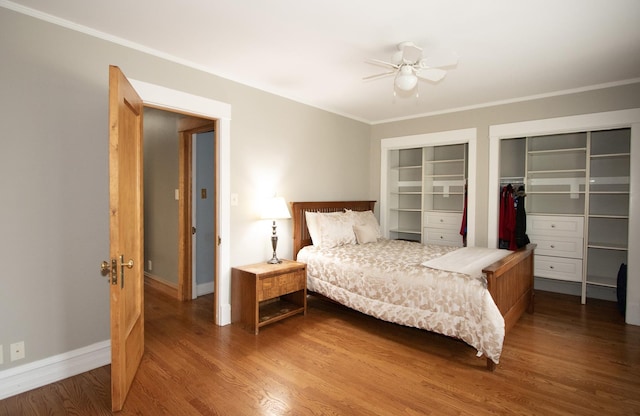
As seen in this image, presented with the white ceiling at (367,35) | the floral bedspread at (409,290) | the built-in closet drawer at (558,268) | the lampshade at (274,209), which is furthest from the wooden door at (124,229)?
the built-in closet drawer at (558,268)

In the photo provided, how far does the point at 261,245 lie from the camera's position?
375cm

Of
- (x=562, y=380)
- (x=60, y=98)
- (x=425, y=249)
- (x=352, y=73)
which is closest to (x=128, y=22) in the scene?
(x=60, y=98)

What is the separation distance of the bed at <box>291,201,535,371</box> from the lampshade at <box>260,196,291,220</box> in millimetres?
394

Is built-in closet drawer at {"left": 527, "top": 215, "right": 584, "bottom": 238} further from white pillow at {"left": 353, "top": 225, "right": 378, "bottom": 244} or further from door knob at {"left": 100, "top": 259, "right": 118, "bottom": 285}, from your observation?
door knob at {"left": 100, "top": 259, "right": 118, "bottom": 285}

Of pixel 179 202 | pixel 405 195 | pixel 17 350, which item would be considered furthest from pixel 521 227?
pixel 17 350

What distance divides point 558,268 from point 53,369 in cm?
534

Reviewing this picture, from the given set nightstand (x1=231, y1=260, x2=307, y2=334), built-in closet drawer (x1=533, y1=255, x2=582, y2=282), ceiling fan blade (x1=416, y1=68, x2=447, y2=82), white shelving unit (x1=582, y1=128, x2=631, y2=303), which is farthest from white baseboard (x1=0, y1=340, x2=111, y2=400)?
white shelving unit (x1=582, y1=128, x2=631, y2=303)

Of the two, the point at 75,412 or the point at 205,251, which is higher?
the point at 205,251

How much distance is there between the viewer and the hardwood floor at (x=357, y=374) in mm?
2090

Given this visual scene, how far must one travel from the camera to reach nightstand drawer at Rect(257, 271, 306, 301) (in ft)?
10.6

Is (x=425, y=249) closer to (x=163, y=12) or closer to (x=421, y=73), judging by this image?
(x=421, y=73)

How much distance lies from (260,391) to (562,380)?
213cm

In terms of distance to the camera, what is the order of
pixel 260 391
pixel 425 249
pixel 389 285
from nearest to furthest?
pixel 260 391 → pixel 389 285 → pixel 425 249

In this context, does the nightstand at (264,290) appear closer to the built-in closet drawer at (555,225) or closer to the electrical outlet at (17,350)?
the electrical outlet at (17,350)
